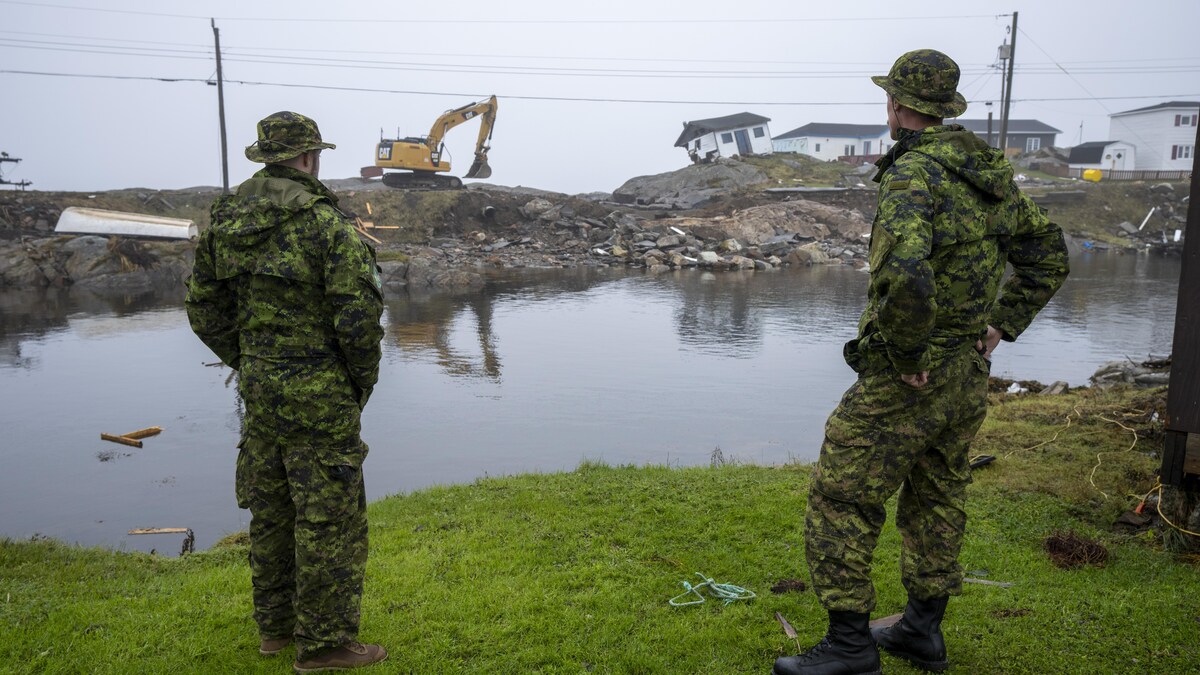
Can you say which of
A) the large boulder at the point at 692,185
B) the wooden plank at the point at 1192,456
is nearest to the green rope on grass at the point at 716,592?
the wooden plank at the point at 1192,456

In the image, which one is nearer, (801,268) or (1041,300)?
(1041,300)

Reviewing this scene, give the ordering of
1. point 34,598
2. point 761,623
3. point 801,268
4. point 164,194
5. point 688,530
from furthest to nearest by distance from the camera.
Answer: point 164,194 → point 801,268 → point 688,530 → point 34,598 → point 761,623

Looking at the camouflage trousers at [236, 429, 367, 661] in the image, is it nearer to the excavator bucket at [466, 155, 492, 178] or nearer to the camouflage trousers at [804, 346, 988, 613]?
the camouflage trousers at [804, 346, 988, 613]

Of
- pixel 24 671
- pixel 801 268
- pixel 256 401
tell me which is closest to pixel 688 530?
pixel 256 401

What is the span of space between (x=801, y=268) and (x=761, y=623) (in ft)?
106

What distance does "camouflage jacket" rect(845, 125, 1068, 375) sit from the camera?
3.01 m

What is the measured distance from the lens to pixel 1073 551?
15.5 ft

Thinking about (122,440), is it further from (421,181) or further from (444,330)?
(421,181)

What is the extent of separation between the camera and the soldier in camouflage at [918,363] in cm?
312

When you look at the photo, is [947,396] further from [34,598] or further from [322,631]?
[34,598]

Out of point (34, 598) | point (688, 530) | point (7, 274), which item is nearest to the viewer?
point (34, 598)

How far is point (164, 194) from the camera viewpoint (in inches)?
1510

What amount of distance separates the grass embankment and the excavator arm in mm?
36856

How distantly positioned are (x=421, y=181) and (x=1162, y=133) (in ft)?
219
